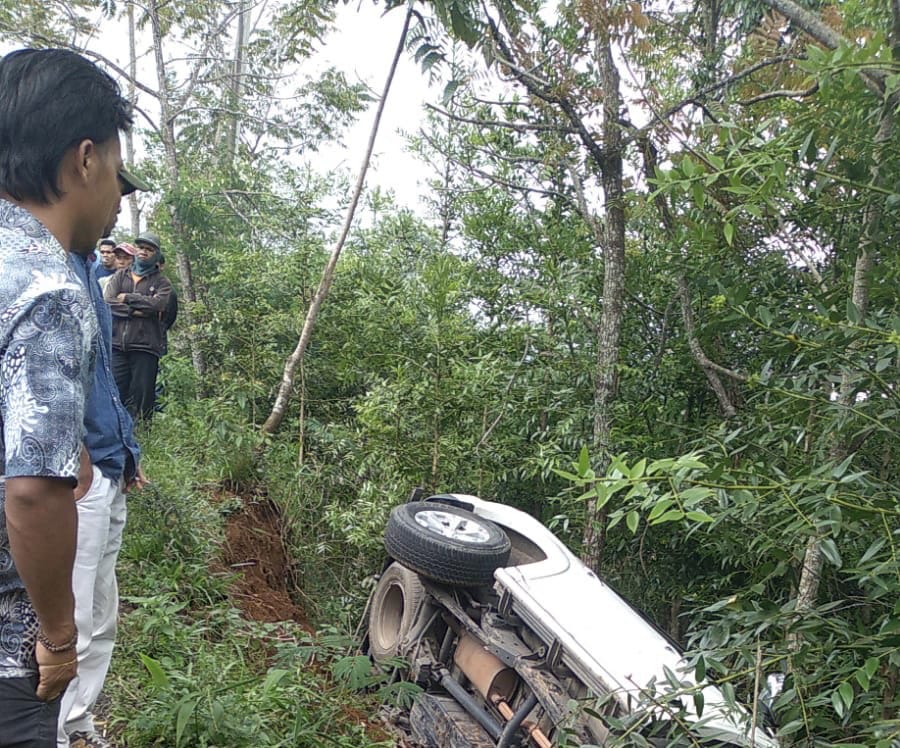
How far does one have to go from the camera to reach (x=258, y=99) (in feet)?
47.0

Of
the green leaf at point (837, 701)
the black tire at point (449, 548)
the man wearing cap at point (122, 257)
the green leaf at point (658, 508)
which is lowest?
the black tire at point (449, 548)

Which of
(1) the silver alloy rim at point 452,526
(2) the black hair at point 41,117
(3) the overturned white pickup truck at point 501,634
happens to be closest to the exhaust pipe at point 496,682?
(3) the overturned white pickup truck at point 501,634

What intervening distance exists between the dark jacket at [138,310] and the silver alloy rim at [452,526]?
3.01 metres

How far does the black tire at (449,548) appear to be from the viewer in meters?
4.25

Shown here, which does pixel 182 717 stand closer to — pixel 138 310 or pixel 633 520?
pixel 633 520

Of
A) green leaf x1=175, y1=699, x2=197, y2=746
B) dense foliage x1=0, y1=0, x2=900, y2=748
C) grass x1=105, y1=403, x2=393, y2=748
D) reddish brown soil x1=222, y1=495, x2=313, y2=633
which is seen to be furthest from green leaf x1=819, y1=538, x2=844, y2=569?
reddish brown soil x1=222, y1=495, x2=313, y2=633

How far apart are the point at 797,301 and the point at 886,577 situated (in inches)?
64.5

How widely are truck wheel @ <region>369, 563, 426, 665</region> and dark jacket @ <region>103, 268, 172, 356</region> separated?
2.83 meters

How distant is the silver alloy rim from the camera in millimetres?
4457

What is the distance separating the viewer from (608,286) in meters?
5.07

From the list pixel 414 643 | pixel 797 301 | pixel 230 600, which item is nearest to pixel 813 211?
pixel 797 301

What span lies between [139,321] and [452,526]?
130 inches

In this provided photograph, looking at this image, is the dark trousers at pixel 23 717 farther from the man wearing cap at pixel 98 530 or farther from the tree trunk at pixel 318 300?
the tree trunk at pixel 318 300

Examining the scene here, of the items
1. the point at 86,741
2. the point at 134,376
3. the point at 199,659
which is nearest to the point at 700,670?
the point at 86,741
